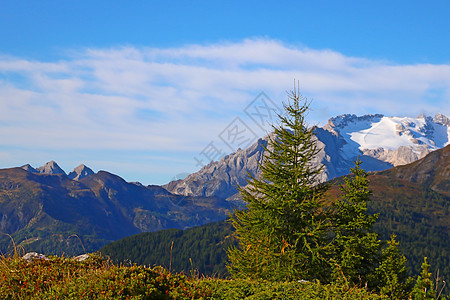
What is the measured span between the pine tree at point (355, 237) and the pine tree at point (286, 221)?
57.2 inches

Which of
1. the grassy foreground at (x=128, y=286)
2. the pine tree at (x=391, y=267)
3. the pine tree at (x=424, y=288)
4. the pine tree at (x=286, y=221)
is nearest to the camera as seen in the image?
the grassy foreground at (x=128, y=286)

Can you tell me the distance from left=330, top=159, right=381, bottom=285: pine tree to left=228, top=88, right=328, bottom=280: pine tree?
57.2 inches

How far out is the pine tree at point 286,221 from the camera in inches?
950

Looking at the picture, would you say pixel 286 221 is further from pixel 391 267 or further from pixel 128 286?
pixel 128 286

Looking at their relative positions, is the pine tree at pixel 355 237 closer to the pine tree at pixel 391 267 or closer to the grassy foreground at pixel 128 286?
the pine tree at pixel 391 267

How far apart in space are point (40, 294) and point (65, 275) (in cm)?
117

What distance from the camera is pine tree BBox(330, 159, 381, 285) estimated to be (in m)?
25.6

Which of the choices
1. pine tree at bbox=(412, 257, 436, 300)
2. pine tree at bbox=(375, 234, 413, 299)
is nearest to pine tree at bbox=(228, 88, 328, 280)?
pine tree at bbox=(375, 234, 413, 299)

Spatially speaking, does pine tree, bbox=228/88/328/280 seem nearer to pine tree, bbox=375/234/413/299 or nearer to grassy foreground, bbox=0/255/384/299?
pine tree, bbox=375/234/413/299

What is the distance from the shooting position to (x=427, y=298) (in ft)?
36.8

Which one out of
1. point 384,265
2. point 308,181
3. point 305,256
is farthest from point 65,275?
point 384,265

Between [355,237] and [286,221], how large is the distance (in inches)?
208

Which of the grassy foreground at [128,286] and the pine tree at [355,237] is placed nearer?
the grassy foreground at [128,286]

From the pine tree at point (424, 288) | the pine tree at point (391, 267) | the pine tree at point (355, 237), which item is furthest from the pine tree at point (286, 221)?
the pine tree at point (424, 288)
